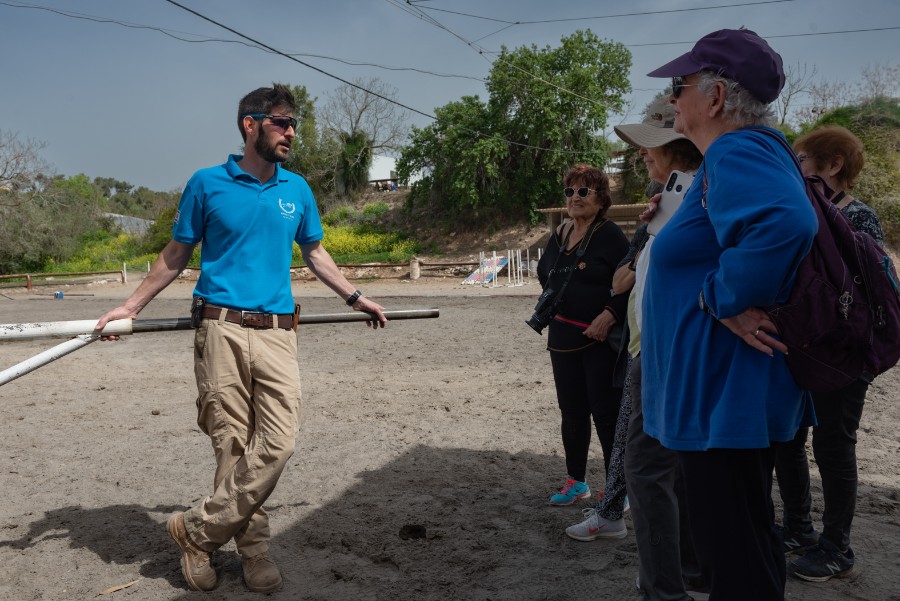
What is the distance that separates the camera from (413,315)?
389 centimetres

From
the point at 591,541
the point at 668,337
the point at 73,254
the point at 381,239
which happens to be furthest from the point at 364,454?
the point at 73,254

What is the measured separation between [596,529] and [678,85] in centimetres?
236

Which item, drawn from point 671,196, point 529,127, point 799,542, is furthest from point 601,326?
point 529,127

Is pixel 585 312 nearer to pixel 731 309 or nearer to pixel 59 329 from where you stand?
pixel 731 309

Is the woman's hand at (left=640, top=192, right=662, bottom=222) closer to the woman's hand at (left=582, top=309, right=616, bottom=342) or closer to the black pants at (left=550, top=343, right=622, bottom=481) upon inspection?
the woman's hand at (left=582, top=309, right=616, bottom=342)

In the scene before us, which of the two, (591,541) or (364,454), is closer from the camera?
(591,541)

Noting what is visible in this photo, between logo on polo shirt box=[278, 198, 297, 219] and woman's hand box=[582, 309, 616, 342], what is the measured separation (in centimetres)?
164

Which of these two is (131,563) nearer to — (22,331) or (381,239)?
(22,331)

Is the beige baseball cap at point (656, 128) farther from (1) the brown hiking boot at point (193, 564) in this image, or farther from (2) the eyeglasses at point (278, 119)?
(1) the brown hiking boot at point (193, 564)

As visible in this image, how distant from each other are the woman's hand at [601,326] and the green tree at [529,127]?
35.6 m

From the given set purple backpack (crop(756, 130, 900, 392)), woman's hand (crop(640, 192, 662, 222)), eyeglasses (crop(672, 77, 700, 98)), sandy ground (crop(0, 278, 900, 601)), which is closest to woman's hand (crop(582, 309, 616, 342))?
woman's hand (crop(640, 192, 662, 222))

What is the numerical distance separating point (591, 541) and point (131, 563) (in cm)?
232

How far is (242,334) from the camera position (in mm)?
3148

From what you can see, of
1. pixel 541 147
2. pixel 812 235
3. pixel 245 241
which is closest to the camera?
pixel 812 235
